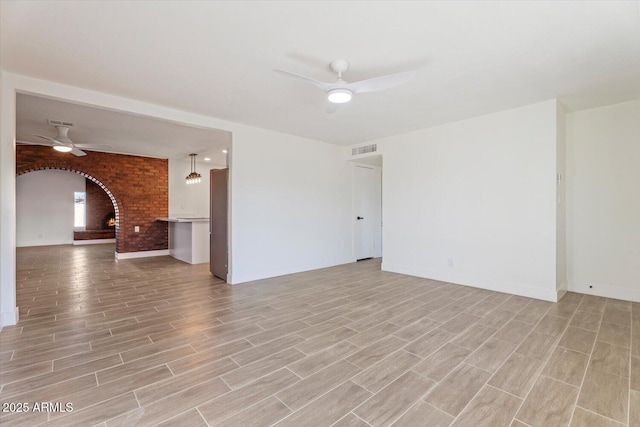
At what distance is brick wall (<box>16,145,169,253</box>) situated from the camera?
21.3 ft

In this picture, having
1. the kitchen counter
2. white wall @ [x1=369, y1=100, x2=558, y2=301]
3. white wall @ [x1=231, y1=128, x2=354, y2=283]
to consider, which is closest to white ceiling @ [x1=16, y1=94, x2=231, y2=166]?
white wall @ [x1=231, y1=128, x2=354, y2=283]

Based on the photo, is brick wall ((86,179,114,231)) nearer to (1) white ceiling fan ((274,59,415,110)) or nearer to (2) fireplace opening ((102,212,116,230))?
(2) fireplace opening ((102,212,116,230))

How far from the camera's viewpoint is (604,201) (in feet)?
12.6

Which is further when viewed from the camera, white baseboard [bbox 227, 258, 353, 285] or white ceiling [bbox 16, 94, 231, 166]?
white baseboard [bbox 227, 258, 353, 285]

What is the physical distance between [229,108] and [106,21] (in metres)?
1.83

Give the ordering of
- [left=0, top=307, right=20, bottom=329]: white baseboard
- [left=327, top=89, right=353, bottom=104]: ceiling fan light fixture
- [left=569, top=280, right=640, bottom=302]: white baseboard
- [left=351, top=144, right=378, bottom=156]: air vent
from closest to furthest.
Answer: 1. [left=327, top=89, right=353, bottom=104]: ceiling fan light fixture
2. [left=0, top=307, right=20, bottom=329]: white baseboard
3. [left=569, top=280, right=640, bottom=302]: white baseboard
4. [left=351, top=144, right=378, bottom=156]: air vent

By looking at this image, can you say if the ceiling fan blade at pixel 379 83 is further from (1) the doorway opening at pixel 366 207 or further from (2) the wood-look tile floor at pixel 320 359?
(1) the doorway opening at pixel 366 207

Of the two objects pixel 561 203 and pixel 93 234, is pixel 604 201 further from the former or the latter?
pixel 93 234

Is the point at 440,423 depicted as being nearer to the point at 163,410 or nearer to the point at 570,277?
the point at 163,410

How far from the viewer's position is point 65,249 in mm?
8453

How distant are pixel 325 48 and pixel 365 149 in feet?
11.8

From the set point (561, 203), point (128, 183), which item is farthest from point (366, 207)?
point (128, 183)

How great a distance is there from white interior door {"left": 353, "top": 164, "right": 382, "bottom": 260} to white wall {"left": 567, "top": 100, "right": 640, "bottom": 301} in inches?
143

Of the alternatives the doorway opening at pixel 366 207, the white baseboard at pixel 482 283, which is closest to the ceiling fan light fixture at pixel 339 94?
the white baseboard at pixel 482 283
